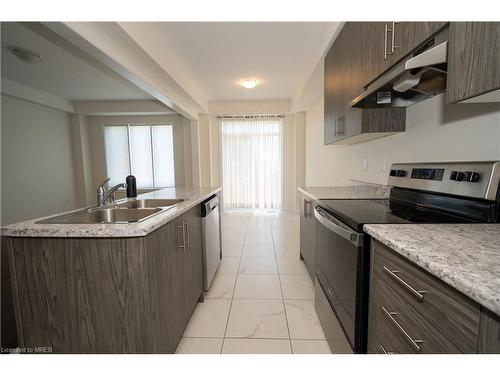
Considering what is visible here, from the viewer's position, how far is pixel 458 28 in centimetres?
78

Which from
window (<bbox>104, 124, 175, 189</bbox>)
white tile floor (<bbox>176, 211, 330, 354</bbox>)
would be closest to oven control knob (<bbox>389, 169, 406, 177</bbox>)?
white tile floor (<bbox>176, 211, 330, 354</bbox>)

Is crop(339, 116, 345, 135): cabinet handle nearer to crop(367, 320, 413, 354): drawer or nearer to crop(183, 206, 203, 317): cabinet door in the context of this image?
crop(183, 206, 203, 317): cabinet door

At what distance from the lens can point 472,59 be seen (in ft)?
2.37

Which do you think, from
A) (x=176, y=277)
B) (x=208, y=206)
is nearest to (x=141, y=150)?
(x=208, y=206)

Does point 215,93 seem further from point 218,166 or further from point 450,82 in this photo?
point 450,82

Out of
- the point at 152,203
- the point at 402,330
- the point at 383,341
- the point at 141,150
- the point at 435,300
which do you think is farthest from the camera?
the point at 141,150

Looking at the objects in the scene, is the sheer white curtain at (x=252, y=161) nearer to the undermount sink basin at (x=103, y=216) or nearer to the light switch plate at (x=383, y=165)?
the light switch plate at (x=383, y=165)

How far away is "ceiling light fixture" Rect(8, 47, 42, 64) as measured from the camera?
268cm

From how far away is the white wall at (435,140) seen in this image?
1040 mm

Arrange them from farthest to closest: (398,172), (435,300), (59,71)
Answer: (59,71), (398,172), (435,300)

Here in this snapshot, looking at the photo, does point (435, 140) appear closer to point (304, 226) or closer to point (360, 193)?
point (360, 193)

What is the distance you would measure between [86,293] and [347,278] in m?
1.17
